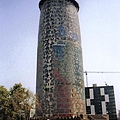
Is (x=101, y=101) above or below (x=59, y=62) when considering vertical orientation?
below

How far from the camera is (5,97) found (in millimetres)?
24297

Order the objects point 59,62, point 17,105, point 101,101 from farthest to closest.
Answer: point 101,101 < point 59,62 < point 17,105

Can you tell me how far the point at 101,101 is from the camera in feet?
125

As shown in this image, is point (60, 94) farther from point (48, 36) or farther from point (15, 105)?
point (48, 36)

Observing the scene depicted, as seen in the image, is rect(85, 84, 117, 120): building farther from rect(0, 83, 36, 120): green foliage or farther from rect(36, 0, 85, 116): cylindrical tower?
rect(0, 83, 36, 120): green foliage

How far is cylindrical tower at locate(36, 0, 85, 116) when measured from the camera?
26.5 m

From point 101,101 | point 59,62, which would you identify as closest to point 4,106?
point 59,62

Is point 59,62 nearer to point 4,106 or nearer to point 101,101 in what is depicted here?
point 4,106

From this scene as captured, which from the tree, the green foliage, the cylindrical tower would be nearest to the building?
the cylindrical tower

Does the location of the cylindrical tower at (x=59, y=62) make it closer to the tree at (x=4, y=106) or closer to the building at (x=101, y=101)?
the tree at (x=4, y=106)

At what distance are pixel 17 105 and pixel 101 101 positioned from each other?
20.5 m

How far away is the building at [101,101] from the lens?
3741 centimetres

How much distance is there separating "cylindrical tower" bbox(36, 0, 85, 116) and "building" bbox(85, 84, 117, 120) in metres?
11.2

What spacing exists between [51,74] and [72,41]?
19.6ft
